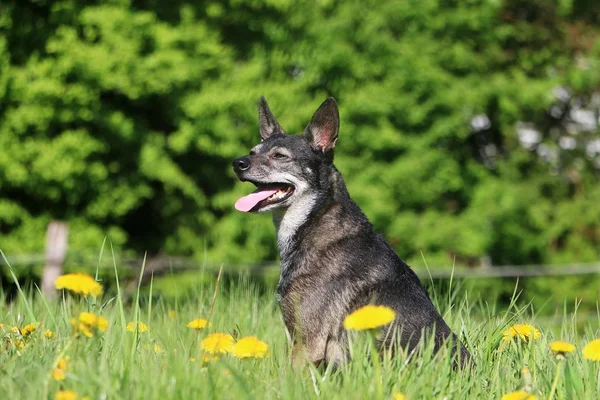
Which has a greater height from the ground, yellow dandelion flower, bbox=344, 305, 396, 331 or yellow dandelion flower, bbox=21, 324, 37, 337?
yellow dandelion flower, bbox=344, 305, 396, 331

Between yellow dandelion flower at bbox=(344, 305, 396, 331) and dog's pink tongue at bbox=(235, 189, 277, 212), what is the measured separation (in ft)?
6.29

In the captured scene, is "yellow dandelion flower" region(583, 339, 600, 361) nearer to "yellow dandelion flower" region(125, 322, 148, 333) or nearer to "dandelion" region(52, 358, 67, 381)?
"yellow dandelion flower" region(125, 322, 148, 333)

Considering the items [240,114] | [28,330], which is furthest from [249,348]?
[240,114]

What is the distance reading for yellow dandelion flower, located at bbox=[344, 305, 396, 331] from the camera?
2.93 meters

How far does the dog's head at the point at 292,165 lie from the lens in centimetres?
499

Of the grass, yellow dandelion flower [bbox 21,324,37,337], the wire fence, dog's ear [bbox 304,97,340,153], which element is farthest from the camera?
the wire fence

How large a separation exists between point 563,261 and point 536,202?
1372 millimetres

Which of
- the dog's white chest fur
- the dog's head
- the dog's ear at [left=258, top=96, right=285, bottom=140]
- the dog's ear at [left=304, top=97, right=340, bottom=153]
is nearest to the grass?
the dog's white chest fur

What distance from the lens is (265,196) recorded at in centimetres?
511

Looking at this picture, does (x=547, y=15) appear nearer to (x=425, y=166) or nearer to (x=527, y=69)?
(x=527, y=69)

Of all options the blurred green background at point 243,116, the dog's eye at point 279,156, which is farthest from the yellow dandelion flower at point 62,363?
the blurred green background at point 243,116

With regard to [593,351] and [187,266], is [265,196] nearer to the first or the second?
[593,351]

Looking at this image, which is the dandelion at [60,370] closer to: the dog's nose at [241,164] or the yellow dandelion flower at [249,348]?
the yellow dandelion flower at [249,348]

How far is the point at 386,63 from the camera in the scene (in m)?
15.6
